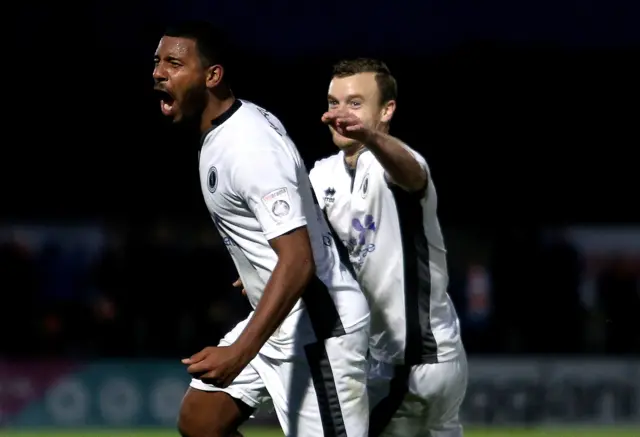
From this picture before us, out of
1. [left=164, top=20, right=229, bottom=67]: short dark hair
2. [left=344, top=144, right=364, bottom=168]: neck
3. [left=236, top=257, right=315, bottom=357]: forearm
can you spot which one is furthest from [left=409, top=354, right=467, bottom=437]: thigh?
[left=164, top=20, right=229, bottom=67]: short dark hair

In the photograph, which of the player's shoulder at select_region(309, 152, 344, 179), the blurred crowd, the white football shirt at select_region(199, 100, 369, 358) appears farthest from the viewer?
the blurred crowd

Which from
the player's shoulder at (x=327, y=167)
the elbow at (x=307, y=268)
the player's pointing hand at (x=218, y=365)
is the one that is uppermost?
the player's shoulder at (x=327, y=167)

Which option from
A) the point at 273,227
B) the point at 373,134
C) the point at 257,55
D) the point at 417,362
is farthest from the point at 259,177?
the point at 257,55

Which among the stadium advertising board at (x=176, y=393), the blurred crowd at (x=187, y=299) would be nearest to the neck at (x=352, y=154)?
the stadium advertising board at (x=176, y=393)

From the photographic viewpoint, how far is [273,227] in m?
4.37

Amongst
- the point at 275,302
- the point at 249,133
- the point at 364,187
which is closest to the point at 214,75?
the point at 249,133

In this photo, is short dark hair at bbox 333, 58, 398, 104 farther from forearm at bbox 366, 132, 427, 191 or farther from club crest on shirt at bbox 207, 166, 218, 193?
club crest on shirt at bbox 207, 166, 218, 193

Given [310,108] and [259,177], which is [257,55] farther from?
[259,177]

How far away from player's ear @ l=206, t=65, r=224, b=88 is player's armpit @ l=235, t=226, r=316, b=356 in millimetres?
738

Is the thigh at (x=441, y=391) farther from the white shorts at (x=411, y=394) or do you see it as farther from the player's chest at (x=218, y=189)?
the player's chest at (x=218, y=189)

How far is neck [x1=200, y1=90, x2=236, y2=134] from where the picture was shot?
4.79 metres

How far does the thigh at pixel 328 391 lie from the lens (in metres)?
4.60

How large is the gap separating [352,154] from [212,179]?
1030mm

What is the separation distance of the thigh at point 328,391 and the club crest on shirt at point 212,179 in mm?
659
